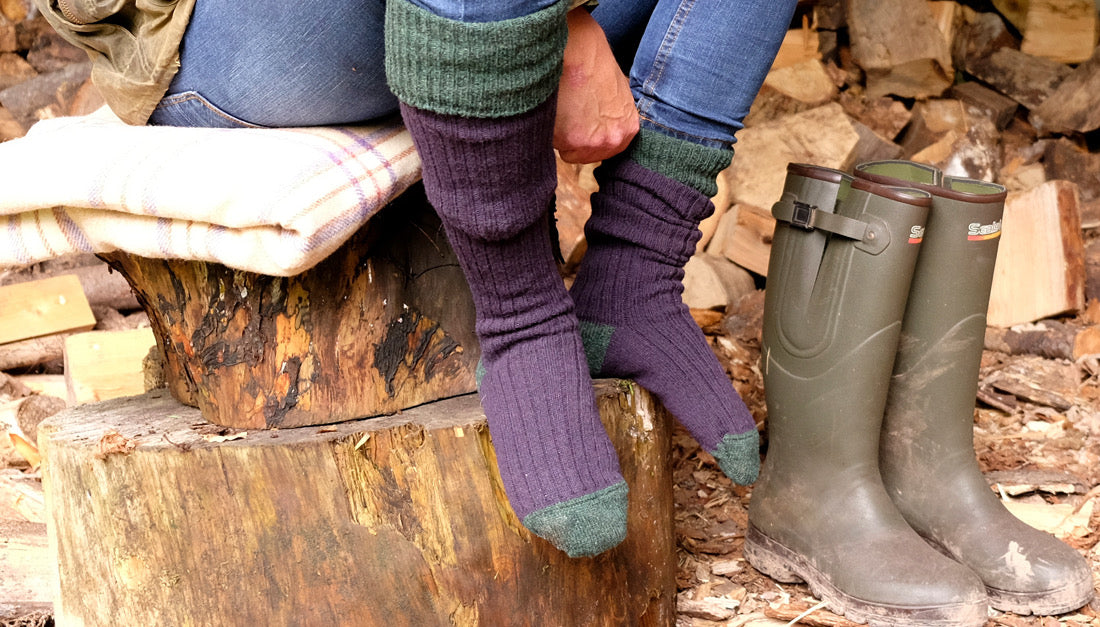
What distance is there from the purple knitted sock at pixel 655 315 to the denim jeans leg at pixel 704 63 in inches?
2.7

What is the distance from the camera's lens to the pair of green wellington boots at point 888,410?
1.17m

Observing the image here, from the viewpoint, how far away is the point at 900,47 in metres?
2.53

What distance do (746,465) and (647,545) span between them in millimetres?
166

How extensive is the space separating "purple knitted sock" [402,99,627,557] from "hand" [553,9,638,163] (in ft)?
0.29

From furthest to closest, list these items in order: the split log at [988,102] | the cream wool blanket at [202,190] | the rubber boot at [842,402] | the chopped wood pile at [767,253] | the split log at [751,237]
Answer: the split log at [988,102] → the split log at [751,237] → the chopped wood pile at [767,253] → the rubber boot at [842,402] → the cream wool blanket at [202,190]

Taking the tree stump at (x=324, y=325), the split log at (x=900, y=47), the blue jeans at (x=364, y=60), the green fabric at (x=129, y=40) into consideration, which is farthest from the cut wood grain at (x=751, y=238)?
the green fabric at (x=129, y=40)

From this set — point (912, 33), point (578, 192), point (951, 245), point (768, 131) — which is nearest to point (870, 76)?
point (912, 33)

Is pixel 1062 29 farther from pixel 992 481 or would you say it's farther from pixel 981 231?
pixel 981 231

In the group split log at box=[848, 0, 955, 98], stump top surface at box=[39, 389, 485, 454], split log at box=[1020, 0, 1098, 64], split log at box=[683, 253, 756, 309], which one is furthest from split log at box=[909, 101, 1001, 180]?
stump top surface at box=[39, 389, 485, 454]

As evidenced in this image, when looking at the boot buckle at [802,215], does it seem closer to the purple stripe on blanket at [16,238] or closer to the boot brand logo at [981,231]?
the boot brand logo at [981,231]

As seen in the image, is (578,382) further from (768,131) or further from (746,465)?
(768,131)

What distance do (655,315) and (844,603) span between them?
1.54ft

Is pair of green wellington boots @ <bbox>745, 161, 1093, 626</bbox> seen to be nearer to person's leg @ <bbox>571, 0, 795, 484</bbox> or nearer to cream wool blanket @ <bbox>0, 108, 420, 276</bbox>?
person's leg @ <bbox>571, 0, 795, 484</bbox>

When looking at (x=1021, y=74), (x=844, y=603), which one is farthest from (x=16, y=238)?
(x=1021, y=74)
